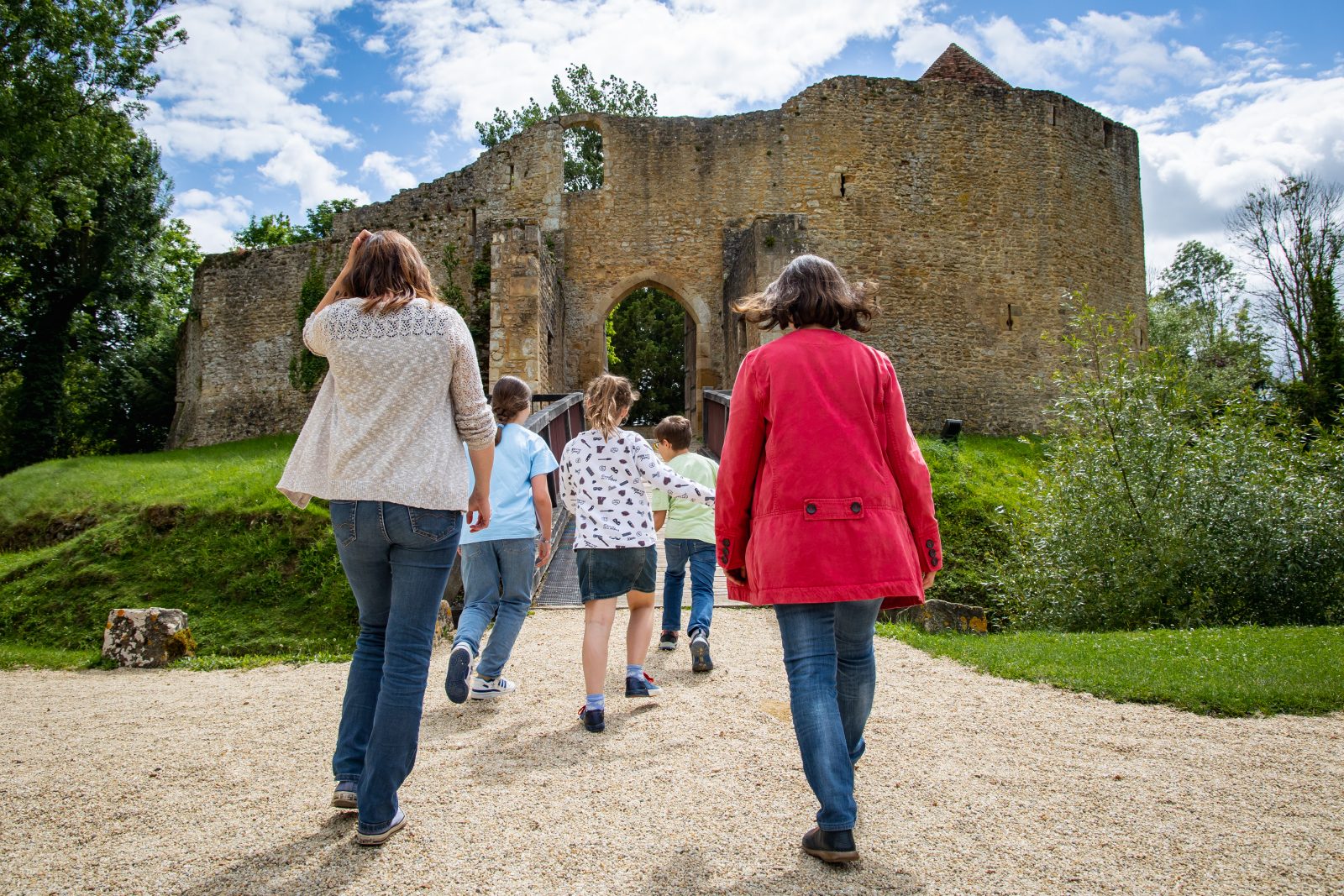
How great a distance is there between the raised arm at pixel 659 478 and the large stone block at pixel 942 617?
344 cm

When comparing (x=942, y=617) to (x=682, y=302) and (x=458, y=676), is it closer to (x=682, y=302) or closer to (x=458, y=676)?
(x=458, y=676)

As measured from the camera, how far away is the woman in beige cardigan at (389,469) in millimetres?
2451

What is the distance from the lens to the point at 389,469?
2457 mm

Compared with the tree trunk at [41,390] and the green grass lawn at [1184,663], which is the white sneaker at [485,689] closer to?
the green grass lawn at [1184,663]

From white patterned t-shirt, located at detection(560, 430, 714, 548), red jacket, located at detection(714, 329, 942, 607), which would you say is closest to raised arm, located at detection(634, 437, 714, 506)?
white patterned t-shirt, located at detection(560, 430, 714, 548)

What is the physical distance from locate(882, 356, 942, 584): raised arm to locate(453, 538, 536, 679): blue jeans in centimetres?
212

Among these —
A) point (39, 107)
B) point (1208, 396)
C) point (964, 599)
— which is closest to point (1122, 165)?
point (1208, 396)

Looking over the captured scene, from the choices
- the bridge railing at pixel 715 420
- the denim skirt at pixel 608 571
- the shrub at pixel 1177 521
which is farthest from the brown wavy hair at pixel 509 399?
the bridge railing at pixel 715 420

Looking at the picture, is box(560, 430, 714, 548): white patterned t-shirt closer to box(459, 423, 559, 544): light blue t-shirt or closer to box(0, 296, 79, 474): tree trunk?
box(459, 423, 559, 544): light blue t-shirt

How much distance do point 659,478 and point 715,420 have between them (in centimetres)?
891

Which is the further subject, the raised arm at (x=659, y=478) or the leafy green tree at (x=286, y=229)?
the leafy green tree at (x=286, y=229)

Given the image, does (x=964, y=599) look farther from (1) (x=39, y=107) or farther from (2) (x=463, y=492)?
(1) (x=39, y=107)

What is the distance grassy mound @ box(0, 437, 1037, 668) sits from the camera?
7.50 meters

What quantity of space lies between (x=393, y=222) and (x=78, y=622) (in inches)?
493
